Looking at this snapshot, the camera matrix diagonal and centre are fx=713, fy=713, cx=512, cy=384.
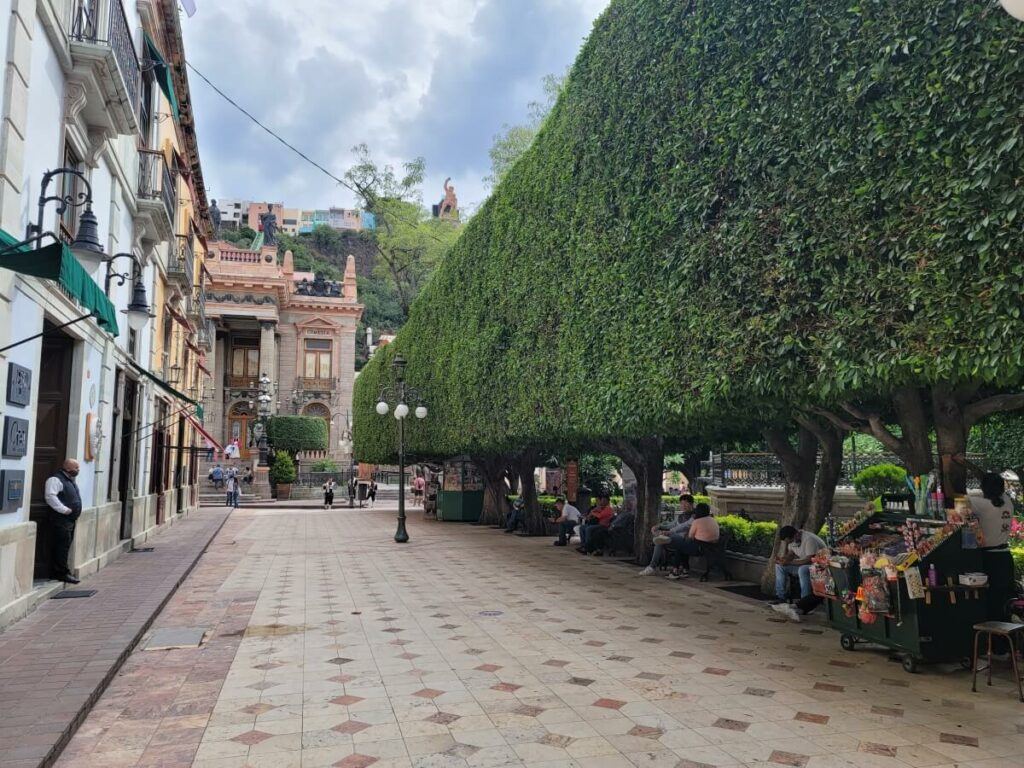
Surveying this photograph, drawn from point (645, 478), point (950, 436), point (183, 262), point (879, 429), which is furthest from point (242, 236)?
point (950, 436)

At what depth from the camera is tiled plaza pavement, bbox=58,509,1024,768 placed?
4.54 metres

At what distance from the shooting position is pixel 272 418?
148 ft

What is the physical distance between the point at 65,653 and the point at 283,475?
3442 centimetres

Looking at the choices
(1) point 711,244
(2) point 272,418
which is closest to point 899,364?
(1) point 711,244

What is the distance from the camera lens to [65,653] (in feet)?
21.3

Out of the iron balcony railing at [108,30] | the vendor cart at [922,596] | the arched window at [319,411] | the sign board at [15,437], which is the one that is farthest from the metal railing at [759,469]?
the arched window at [319,411]

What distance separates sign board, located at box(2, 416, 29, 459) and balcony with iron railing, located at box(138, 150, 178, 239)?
7.75 m

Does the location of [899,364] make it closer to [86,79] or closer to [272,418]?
[86,79]

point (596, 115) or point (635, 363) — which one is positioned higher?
point (596, 115)

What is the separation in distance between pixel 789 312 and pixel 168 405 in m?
18.7

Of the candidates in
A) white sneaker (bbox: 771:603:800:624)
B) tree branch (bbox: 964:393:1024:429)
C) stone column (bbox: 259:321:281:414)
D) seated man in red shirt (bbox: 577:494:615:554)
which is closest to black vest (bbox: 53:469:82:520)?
white sneaker (bbox: 771:603:800:624)

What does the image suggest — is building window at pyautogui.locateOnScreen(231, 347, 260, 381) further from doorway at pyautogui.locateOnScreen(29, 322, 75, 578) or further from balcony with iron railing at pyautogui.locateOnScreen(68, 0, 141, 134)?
doorway at pyautogui.locateOnScreen(29, 322, 75, 578)

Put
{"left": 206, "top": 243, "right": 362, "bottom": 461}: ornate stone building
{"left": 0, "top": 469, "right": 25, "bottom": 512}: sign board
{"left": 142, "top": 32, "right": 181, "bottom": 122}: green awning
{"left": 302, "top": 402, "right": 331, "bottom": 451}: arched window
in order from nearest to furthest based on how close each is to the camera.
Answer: {"left": 0, "top": 469, "right": 25, "bottom": 512}: sign board
{"left": 142, "top": 32, "right": 181, "bottom": 122}: green awning
{"left": 206, "top": 243, "right": 362, "bottom": 461}: ornate stone building
{"left": 302, "top": 402, "right": 331, "bottom": 451}: arched window

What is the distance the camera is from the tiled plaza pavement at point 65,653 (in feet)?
14.8
